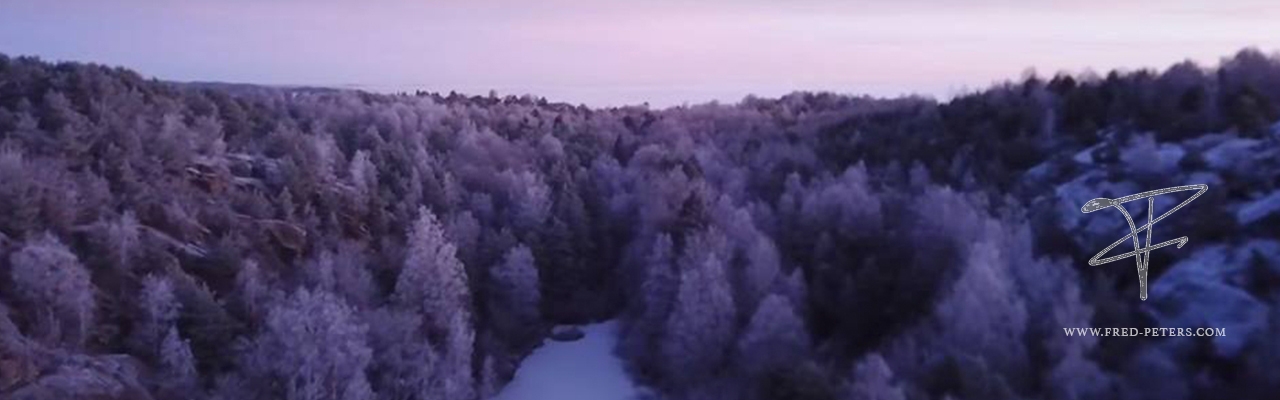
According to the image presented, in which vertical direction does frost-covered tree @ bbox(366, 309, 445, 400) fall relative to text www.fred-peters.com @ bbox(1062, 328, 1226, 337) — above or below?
below

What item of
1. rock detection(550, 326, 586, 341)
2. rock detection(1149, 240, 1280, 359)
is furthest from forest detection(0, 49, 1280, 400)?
rock detection(550, 326, 586, 341)

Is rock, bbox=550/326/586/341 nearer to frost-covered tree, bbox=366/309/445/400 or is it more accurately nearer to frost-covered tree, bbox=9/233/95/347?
frost-covered tree, bbox=366/309/445/400

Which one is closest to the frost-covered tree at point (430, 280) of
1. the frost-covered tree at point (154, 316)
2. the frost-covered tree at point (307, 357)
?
the frost-covered tree at point (307, 357)

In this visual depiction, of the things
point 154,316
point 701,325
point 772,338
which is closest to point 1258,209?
point 772,338

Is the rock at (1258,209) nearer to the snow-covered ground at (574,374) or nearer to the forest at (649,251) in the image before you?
the forest at (649,251)

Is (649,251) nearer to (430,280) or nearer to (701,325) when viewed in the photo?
(701,325)

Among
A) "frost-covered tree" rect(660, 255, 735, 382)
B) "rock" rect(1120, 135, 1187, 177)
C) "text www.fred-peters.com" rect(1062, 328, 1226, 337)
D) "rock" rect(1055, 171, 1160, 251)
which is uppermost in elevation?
"rock" rect(1120, 135, 1187, 177)
